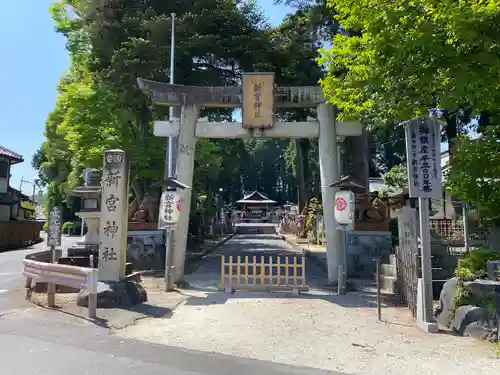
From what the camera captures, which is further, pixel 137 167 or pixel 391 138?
pixel 391 138

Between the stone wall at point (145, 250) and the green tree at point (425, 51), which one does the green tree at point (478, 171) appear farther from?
the stone wall at point (145, 250)

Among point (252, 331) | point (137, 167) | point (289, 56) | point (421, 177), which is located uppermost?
point (289, 56)

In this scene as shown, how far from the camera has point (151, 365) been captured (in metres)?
5.96

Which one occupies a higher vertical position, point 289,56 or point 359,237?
point 289,56

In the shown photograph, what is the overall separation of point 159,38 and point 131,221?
786 centimetres

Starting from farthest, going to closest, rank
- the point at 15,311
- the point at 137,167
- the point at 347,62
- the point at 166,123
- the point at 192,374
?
1. the point at 137,167
2. the point at 166,123
3. the point at 15,311
4. the point at 347,62
5. the point at 192,374

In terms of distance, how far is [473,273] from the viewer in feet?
28.7

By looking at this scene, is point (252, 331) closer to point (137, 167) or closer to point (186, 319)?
point (186, 319)

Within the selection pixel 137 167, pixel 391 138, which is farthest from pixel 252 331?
pixel 391 138

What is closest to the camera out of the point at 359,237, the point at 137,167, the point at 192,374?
the point at 192,374

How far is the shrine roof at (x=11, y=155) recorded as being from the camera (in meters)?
37.5

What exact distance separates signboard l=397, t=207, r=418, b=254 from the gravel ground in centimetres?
146

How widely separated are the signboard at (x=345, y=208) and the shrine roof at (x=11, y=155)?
33343mm

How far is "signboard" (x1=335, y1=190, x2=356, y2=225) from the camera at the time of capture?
479 inches
